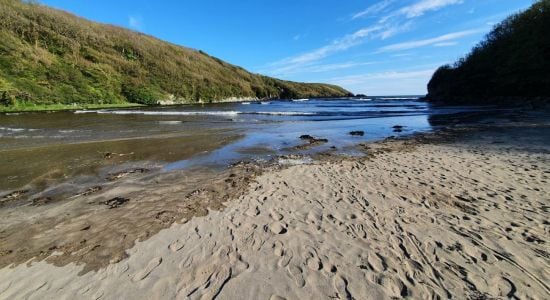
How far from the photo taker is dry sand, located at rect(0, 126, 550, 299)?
11.8 ft

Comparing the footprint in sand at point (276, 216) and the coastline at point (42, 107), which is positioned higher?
the coastline at point (42, 107)

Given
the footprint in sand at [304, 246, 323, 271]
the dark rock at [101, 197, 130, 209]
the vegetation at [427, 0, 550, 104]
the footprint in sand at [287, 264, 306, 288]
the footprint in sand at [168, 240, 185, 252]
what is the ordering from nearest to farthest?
the footprint in sand at [287, 264, 306, 288] < the footprint in sand at [304, 246, 323, 271] < the footprint in sand at [168, 240, 185, 252] < the dark rock at [101, 197, 130, 209] < the vegetation at [427, 0, 550, 104]

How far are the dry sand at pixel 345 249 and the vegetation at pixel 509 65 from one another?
41988mm

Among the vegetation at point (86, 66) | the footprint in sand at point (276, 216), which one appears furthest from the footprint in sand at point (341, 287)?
the vegetation at point (86, 66)

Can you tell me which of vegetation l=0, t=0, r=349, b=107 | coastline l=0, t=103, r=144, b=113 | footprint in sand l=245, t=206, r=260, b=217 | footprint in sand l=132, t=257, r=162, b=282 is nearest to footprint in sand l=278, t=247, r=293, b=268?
footprint in sand l=245, t=206, r=260, b=217

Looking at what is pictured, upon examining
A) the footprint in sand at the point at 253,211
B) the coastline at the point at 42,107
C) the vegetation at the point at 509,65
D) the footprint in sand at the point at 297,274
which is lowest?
the footprint in sand at the point at 253,211

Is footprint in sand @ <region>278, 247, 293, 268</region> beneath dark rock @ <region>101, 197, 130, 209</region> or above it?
beneath

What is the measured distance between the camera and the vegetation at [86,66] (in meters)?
39.9

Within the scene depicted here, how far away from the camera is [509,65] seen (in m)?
42.8

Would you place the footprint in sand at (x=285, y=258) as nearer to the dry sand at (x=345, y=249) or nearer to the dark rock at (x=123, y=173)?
the dry sand at (x=345, y=249)

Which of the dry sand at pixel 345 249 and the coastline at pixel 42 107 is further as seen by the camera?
the coastline at pixel 42 107

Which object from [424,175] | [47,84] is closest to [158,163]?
[424,175]

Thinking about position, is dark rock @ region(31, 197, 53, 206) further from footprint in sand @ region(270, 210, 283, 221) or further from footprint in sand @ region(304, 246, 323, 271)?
footprint in sand @ region(304, 246, 323, 271)

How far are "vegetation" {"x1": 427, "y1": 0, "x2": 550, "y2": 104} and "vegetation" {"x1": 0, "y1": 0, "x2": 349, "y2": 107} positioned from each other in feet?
192
